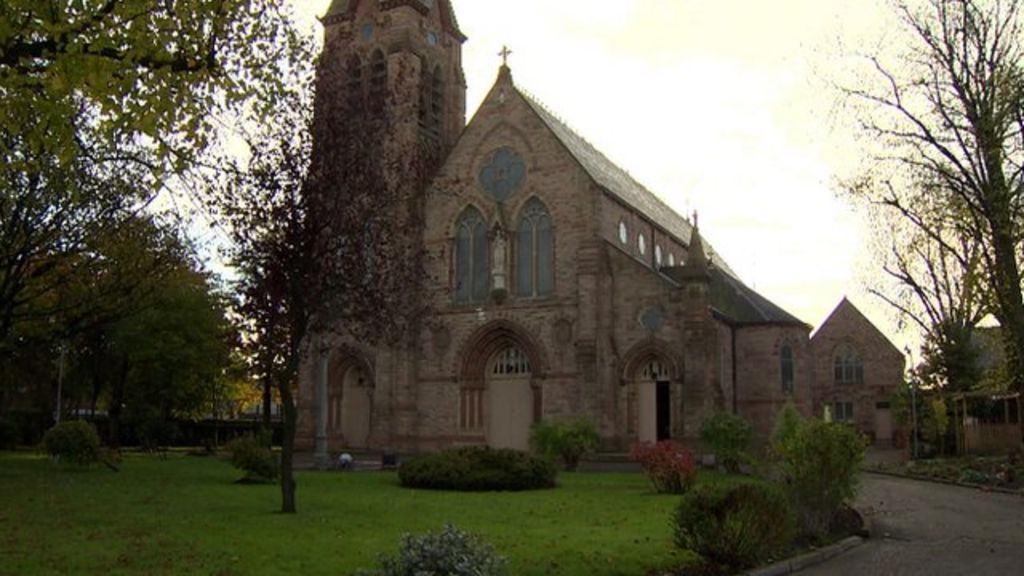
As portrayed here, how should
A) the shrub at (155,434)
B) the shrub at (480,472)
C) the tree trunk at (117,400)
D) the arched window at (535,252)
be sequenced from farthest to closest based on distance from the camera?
the tree trunk at (117,400), the shrub at (155,434), the arched window at (535,252), the shrub at (480,472)

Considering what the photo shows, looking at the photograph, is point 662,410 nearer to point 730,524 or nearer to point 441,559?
point 730,524

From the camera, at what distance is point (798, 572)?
1248 centimetres

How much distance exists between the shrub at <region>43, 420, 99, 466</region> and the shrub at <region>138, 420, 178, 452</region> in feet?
53.6

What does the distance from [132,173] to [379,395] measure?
1839 cm

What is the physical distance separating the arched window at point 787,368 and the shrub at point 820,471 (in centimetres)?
2869

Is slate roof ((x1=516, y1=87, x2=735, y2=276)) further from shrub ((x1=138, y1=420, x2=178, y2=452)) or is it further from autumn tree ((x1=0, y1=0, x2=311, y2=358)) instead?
autumn tree ((x1=0, y1=0, x2=311, y2=358))

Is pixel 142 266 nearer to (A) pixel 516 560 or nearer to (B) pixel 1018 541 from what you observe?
(A) pixel 516 560

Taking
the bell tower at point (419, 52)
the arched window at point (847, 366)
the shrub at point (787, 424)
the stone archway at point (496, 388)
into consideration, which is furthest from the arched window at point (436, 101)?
the arched window at point (847, 366)

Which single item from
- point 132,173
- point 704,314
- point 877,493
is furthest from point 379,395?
point 877,493

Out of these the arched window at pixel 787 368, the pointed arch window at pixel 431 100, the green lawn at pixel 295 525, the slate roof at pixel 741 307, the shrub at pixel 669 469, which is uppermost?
the pointed arch window at pixel 431 100

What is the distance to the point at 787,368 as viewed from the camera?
44.6 meters

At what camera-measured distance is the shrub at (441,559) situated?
7680mm

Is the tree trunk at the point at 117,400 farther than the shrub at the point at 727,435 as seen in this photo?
Yes

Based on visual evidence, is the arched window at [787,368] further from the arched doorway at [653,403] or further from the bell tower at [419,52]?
the bell tower at [419,52]
